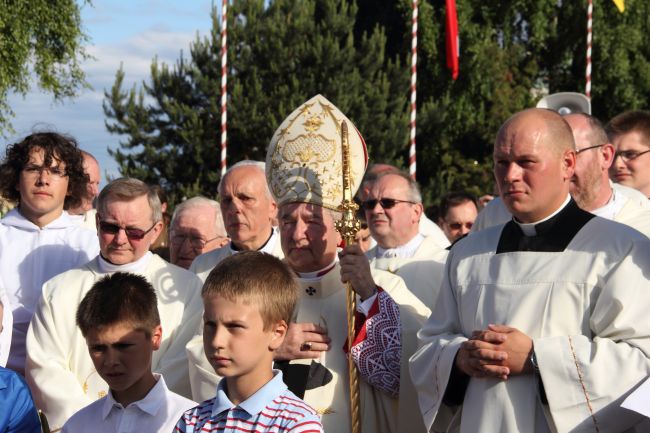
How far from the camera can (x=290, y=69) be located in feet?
91.0

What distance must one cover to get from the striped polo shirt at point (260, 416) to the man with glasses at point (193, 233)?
3998mm

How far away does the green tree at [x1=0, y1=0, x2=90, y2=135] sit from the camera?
18.7 metres

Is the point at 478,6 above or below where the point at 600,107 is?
above

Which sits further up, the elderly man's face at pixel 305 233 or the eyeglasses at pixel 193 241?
the elderly man's face at pixel 305 233

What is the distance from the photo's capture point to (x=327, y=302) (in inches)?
215

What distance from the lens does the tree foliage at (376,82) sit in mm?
27125

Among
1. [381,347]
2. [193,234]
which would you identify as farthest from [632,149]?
[193,234]

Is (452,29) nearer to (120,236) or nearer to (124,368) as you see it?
(120,236)

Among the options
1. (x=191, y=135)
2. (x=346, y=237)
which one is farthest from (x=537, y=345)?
(x=191, y=135)

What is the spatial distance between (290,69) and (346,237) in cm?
2308

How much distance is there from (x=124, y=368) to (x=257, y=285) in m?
0.89

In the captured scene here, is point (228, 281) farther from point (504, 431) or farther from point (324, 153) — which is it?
point (324, 153)

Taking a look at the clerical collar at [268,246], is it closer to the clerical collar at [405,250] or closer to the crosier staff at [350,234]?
the clerical collar at [405,250]

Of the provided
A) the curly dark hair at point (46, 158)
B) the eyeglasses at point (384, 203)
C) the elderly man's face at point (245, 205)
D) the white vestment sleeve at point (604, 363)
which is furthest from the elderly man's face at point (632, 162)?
the curly dark hair at point (46, 158)
